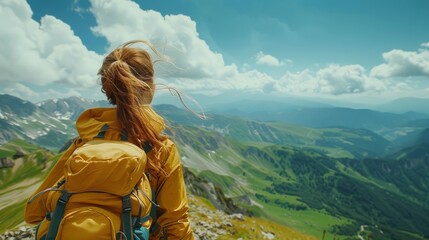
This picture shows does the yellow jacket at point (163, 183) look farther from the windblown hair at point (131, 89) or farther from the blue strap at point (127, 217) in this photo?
the blue strap at point (127, 217)

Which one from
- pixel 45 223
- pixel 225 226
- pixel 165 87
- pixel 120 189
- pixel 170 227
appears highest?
pixel 165 87

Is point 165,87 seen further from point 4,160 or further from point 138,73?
point 4,160

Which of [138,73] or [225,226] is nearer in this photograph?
[138,73]

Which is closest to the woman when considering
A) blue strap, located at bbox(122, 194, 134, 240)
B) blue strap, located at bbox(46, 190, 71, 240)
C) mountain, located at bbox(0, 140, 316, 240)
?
blue strap, located at bbox(122, 194, 134, 240)

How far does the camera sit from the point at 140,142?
14.6 ft

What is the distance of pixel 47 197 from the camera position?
400 centimetres

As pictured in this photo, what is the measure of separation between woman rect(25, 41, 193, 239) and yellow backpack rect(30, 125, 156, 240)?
504 millimetres

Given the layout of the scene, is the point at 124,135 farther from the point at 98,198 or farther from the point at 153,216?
the point at 153,216

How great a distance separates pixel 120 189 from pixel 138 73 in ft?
6.16

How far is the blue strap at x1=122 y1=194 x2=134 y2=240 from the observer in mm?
3715

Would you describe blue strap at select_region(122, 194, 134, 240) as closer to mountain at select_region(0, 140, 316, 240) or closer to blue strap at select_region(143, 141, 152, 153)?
blue strap at select_region(143, 141, 152, 153)

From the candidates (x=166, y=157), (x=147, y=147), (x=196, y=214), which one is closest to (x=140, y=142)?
(x=147, y=147)

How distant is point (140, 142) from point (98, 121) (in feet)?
2.46

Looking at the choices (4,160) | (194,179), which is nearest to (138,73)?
(194,179)
